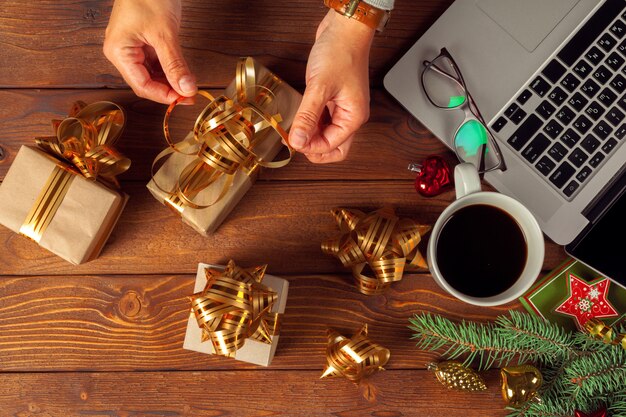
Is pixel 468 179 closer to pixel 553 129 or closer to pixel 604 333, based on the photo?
pixel 553 129

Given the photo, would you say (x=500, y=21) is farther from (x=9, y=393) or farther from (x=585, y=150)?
(x=9, y=393)

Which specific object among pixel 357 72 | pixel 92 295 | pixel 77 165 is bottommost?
pixel 92 295

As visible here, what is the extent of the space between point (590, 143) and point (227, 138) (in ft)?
1.74

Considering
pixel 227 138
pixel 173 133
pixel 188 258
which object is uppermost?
pixel 227 138

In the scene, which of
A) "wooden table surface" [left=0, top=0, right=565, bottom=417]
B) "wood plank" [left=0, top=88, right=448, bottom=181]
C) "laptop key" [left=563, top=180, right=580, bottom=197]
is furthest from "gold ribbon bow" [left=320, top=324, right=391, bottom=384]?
"laptop key" [left=563, top=180, right=580, bottom=197]

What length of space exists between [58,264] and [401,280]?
1.76 feet

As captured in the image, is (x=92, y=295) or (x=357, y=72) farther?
(x=92, y=295)

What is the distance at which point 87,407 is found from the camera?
0.85m

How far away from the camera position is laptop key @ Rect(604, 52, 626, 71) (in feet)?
2.66

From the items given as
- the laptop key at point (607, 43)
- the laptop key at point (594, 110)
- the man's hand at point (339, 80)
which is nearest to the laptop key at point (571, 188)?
the laptop key at point (594, 110)

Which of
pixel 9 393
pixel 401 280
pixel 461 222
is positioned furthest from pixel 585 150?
pixel 9 393

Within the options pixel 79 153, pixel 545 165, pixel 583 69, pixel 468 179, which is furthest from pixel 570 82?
pixel 79 153

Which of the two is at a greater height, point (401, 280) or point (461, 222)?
point (461, 222)

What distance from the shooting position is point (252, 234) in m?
0.86
